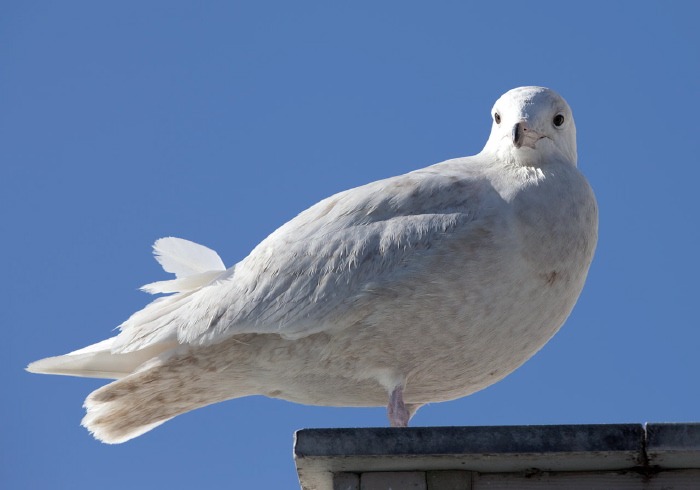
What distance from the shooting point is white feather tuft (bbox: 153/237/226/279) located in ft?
29.0

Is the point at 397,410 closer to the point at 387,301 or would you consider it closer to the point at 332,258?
the point at 387,301

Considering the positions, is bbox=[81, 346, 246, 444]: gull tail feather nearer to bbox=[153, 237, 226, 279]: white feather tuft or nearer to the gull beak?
bbox=[153, 237, 226, 279]: white feather tuft

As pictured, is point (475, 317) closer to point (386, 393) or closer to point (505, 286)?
point (505, 286)

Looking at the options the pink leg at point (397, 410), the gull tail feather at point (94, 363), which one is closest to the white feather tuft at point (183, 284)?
the gull tail feather at point (94, 363)

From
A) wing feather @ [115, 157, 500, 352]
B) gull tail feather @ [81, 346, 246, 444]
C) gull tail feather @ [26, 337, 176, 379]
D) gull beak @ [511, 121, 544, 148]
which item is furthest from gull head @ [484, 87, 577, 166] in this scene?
gull tail feather @ [26, 337, 176, 379]

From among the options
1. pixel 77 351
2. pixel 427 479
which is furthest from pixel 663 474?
pixel 77 351

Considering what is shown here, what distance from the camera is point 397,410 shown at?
7727 mm

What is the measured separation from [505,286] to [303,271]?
1321 millimetres

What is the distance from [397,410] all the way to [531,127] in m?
2.21

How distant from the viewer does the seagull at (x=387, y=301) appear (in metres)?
7.50

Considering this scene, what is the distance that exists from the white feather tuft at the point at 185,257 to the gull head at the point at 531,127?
7.28ft

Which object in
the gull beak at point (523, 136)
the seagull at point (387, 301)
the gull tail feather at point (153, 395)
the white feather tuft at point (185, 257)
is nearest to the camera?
the seagull at point (387, 301)

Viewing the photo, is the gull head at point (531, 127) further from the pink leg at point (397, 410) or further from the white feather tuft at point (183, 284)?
the white feather tuft at point (183, 284)

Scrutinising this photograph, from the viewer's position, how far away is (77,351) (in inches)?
333
